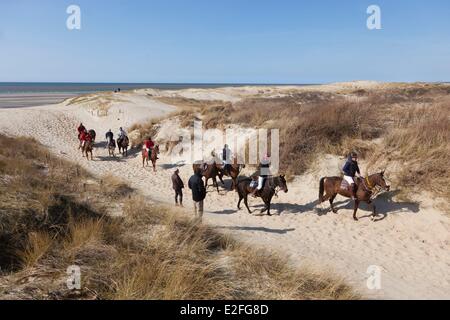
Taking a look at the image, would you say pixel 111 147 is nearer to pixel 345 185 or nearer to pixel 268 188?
pixel 268 188

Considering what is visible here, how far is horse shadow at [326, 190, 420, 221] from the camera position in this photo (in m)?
11.6

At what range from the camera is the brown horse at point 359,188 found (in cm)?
1105

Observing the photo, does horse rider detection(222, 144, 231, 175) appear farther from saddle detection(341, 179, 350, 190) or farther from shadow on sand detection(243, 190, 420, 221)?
saddle detection(341, 179, 350, 190)

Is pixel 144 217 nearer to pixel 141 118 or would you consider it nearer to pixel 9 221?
pixel 9 221

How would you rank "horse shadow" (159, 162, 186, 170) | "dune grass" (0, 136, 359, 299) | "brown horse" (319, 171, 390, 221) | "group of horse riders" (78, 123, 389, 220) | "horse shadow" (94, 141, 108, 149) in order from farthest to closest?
"horse shadow" (94, 141, 108, 149)
"horse shadow" (159, 162, 186, 170)
"group of horse riders" (78, 123, 389, 220)
"brown horse" (319, 171, 390, 221)
"dune grass" (0, 136, 359, 299)

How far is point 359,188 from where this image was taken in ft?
37.9

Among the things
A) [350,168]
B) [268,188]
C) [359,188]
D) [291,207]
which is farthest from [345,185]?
[268,188]

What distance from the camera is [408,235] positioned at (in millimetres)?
10664

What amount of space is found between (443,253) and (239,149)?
1058 centimetres

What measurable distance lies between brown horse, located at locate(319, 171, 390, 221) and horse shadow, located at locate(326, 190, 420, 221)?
573 millimetres

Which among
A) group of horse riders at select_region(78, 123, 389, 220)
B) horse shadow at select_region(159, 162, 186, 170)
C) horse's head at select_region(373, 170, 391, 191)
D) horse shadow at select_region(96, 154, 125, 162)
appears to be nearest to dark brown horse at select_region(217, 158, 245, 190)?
group of horse riders at select_region(78, 123, 389, 220)

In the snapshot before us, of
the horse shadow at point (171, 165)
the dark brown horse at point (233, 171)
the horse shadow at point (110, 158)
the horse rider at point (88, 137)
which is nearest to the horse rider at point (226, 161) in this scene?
the dark brown horse at point (233, 171)

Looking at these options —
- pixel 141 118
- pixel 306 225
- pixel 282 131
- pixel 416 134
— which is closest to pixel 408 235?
pixel 306 225
